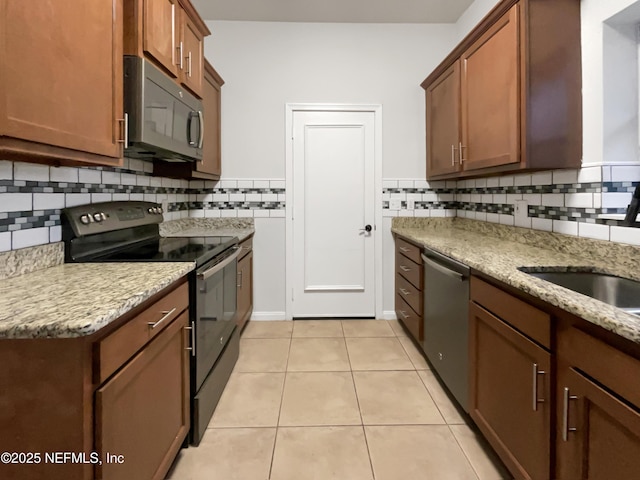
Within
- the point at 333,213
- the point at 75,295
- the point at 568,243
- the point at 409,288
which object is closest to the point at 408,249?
the point at 409,288

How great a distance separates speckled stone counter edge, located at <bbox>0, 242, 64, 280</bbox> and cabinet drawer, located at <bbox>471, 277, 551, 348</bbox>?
72.5 inches

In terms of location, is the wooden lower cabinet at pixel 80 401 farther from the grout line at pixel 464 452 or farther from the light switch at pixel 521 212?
the light switch at pixel 521 212

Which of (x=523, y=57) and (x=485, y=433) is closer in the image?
(x=485, y=433)

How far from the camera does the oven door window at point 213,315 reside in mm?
1709

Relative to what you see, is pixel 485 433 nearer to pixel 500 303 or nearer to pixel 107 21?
pixel 500 303

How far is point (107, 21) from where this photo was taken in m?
1.37

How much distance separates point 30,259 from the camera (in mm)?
1416

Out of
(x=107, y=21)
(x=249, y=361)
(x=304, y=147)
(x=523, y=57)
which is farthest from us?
(x=304, y=147)

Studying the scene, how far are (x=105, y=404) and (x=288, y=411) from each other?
1240mm

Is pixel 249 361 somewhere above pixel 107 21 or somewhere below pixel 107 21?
below

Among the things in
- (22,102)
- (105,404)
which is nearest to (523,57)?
(22,102)

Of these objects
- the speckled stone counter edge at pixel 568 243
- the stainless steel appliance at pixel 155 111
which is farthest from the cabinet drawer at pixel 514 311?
the stainless steel appliance at pixel 155 111

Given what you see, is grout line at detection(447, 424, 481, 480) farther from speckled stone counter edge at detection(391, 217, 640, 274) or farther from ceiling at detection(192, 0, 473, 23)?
ceiling at detection(192, 0, 473, 23)

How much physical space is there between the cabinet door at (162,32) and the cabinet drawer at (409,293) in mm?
2125
